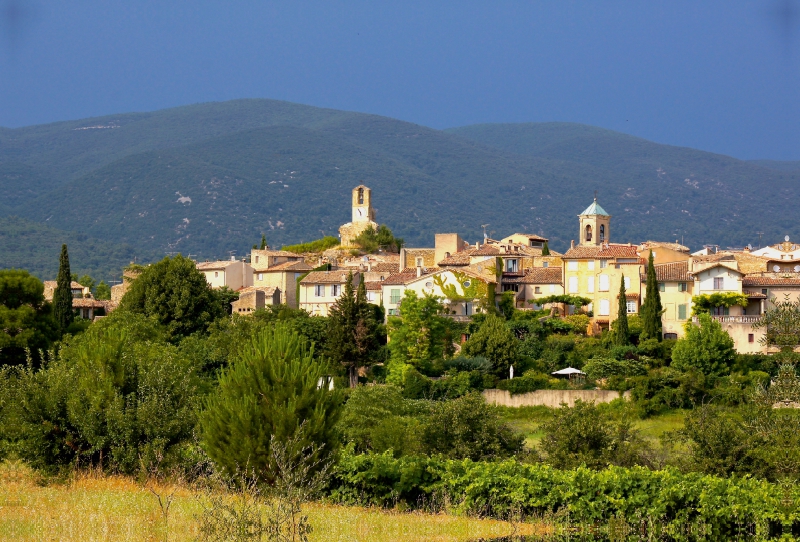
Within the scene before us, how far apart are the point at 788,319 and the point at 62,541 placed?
73.8 ft

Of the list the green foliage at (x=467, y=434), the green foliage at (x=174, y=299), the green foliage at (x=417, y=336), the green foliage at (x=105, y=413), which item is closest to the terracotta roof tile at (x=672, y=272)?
the green foliage at (x=417, y=336)

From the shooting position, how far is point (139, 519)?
57.1 feet

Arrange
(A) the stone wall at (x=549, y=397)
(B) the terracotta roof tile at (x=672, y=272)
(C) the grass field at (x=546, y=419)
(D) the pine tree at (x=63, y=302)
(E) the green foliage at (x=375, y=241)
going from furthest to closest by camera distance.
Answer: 1. (E) the green foliage at (x=375, y=241)
2. (D) the pine tree at (x=63, y=302)
3. (B) the terracotta roof tile at (x=672, y=272)
4. (A) the stone wall at (x=549, y=397)
5. (C) the grass field at (x=546, y=419)

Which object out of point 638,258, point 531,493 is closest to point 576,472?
point 531,493

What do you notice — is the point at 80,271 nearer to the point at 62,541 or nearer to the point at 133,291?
the point at 133,291

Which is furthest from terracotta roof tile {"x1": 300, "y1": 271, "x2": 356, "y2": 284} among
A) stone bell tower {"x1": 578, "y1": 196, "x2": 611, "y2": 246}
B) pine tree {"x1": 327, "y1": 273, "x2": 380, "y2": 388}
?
stone bell tower {"x1": 578, "y1": 196, "x2": 611, "y2": 246}

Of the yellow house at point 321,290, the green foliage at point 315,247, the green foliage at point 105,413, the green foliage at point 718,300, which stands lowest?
the green foliage at point 105,413

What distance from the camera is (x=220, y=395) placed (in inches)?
885

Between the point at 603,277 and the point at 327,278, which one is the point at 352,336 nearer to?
the point at 327,278

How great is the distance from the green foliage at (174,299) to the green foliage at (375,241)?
2085 cm

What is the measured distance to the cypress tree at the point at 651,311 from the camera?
55.7 metres

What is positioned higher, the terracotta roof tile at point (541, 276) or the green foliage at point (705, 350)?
the terracotta roof tile at point (541, 276)

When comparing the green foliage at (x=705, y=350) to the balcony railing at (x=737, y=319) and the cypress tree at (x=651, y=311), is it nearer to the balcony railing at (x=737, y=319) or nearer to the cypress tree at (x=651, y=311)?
the balcony railing at (x=737, y=319)

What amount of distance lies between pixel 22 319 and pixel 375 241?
111 ft
